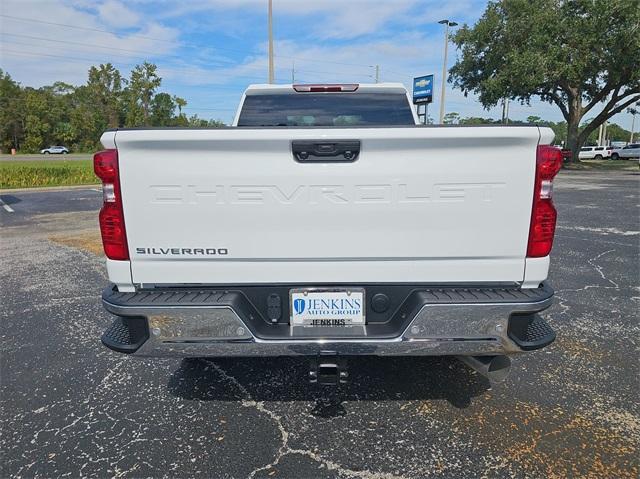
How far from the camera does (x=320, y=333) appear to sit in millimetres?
2439

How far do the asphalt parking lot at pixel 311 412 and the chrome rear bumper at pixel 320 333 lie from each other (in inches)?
23.8

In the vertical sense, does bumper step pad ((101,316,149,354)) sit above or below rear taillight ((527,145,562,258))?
below

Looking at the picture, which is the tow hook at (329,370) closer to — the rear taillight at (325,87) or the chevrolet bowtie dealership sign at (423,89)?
the rear taillight at (325,87)

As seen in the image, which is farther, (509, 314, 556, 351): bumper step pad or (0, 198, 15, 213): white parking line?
(0, 198, 15, 213): white parking line

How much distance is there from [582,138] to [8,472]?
1674 inches

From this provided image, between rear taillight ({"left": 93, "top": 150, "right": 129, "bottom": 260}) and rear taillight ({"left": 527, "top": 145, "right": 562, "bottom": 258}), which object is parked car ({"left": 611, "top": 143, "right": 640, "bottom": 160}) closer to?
rear taillight ({"left": 527, "top": 145, "right": 562, "bottom": 258})

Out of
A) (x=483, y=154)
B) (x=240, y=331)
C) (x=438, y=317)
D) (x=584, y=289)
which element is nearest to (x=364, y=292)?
(x=438, y=317)

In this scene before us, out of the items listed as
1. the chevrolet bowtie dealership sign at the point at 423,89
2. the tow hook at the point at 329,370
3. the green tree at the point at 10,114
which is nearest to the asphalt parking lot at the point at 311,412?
the tow hook at the point at 329,370

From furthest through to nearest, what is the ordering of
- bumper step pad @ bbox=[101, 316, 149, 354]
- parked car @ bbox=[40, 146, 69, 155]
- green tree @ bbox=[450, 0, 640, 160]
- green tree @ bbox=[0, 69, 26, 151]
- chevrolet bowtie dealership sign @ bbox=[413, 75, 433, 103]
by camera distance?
green tree @ bbox=[0, 69, 26, 151] → parked car @ bbox=[40, 146, 69, 155] → chevrolet bowtie dealership sign @ bbox=[413, 75, 433, 103] → green tree @ bbox=[450, 0, 640, 160] → bumper step pad @ bbox=[101, 316, 149, 354]

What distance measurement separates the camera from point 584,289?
5.36 metres

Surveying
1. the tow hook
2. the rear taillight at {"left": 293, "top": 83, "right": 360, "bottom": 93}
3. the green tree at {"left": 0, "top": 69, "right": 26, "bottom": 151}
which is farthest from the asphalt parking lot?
the green tree at {"left": 0, "top": 69, "right": 26, "bottom": 151}

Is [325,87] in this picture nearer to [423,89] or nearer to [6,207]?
[6,207]

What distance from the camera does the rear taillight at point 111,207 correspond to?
2.31 m

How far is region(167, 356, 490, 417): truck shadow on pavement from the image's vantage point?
122 inches
